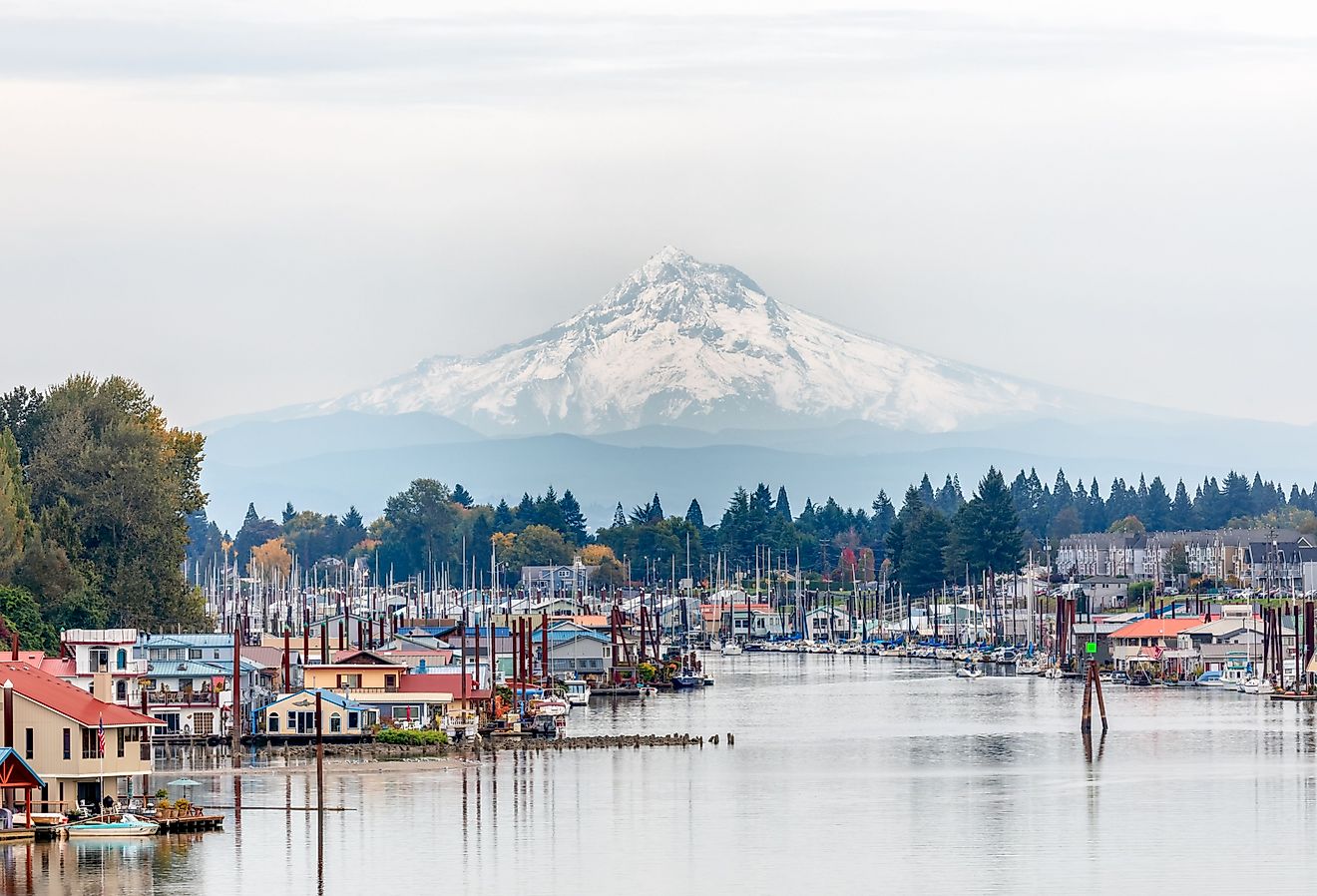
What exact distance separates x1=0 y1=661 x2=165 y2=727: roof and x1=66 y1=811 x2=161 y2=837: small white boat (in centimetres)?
246

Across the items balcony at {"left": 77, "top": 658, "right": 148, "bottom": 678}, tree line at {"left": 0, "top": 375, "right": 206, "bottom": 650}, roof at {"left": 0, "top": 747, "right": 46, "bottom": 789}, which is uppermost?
tree line at {"left": 0, "top": 375, "right": 206, "bottom": 650}

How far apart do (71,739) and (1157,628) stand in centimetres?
10742

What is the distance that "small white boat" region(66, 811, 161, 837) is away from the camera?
214ft

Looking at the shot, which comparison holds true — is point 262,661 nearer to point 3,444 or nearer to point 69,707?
point 3,444

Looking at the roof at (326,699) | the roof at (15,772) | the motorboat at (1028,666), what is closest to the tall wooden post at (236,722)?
the roof at (326,699)

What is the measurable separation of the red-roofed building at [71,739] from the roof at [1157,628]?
101325mm

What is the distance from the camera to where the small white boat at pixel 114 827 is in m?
65.2

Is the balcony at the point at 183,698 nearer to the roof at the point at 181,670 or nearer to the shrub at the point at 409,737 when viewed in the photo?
the roof at the point at 181,670

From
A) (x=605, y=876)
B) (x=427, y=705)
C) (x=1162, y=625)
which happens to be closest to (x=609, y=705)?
(x=427, y=705)

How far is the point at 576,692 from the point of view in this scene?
438 ft

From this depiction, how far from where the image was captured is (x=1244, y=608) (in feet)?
570

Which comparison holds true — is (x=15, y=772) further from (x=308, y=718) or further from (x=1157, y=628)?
(x=1157, y=628)

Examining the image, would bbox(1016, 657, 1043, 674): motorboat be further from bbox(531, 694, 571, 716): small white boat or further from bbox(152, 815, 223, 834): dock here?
bbox(152, 815, 223, 834): dock

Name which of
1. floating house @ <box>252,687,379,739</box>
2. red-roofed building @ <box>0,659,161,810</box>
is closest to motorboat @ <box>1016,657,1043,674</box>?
floating house @ <box>252,687,379,739</box>
